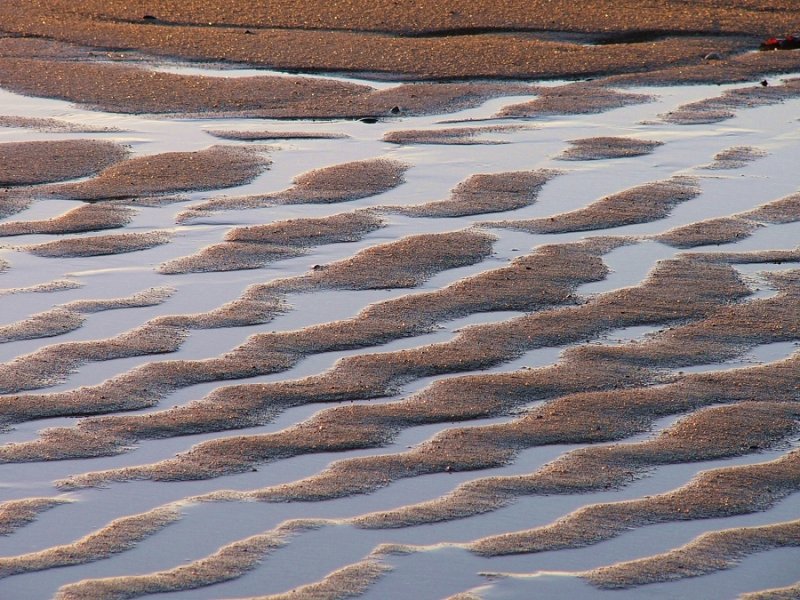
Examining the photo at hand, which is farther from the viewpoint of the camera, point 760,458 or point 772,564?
point 760,458

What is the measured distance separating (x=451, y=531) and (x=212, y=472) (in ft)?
2.84

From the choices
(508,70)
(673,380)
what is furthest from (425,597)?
(508,70)

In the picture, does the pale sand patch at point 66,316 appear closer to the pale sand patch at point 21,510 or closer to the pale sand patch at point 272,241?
the pale sand patch at point 272,241

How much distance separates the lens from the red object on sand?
41.3 ft

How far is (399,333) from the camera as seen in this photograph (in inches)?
232

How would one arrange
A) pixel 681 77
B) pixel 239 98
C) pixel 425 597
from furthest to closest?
pixel 681 77, pixel 239 98, pixel 425 597

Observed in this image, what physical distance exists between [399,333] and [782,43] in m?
8.02

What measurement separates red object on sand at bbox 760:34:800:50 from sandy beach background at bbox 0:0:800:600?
1188 millimetres

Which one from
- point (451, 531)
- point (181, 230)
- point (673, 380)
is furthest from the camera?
point (181, 230)

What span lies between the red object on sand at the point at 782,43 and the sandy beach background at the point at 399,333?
119 centimetres

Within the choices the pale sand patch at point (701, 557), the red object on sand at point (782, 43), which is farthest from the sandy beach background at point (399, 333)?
the red object on sand at point (782, 43)

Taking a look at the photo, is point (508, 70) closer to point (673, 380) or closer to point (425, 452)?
point (673, 380)

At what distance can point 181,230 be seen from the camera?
737 cm

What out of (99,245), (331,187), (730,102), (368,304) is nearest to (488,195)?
(331,187)
